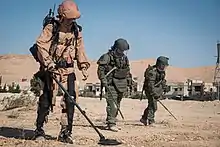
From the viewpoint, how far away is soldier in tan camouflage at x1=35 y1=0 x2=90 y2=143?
6.75 meters

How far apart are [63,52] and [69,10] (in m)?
0.66

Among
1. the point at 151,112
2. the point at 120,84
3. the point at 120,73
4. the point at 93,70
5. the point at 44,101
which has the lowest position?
the point at 151,112

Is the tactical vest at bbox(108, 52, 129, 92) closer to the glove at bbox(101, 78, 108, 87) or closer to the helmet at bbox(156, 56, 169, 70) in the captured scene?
the glove at bbox(101, 78, 108, 87)

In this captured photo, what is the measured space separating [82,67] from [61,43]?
0.51m

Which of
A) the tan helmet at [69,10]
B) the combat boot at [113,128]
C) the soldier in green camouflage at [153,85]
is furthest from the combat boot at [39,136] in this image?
the soldier in green camouflage at [153,85]

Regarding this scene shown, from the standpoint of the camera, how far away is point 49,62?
6590mm

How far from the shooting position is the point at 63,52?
690 cm

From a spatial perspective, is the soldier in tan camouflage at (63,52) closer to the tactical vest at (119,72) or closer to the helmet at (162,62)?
the tactical vest at (119,72)

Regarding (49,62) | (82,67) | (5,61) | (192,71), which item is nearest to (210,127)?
(82,67)

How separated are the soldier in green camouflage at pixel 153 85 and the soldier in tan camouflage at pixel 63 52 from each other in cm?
431

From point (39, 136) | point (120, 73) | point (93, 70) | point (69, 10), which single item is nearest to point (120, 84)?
point (120, 73)

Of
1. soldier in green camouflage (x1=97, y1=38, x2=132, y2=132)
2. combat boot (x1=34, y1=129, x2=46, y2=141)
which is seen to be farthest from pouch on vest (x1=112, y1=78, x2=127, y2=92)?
combat boot (x1=34, y1=129, x2=46, y2=141)

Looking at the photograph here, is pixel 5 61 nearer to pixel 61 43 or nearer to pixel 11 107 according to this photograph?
pixel 11 107

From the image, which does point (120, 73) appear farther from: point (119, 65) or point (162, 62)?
point (162, 62)
